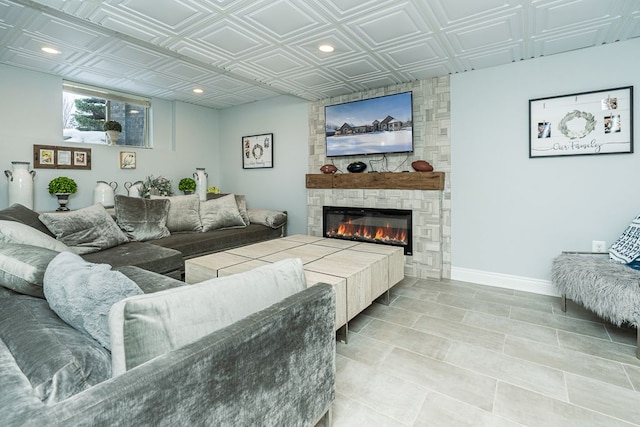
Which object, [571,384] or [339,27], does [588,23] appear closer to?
[339,27]

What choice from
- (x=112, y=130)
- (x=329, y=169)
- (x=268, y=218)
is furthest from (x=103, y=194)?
(x=329, y=169)

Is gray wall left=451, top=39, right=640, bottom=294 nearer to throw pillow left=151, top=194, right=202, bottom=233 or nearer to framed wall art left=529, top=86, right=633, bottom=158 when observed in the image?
framed wall art left=529, top=86, right=633, bottom=158

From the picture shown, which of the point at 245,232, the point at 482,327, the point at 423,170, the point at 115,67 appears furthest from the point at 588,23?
the point at 115,67

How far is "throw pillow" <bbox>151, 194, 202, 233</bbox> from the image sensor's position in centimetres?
368

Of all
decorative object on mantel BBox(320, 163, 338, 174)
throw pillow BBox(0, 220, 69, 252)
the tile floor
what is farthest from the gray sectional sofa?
decorative object on mantel BBox(320, 163, 338, 174)

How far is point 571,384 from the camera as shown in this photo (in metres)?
1.67

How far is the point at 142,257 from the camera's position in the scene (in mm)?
2631

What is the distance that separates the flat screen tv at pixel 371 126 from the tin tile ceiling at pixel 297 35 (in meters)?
0.29

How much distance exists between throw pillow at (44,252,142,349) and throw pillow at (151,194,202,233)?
2637 mm

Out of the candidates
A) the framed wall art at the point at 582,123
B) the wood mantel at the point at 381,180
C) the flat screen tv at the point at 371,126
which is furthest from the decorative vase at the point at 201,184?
the framed wall art at the point at 582,123

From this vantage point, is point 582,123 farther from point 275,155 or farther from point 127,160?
point 127,160

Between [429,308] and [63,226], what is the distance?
3118 millimetres

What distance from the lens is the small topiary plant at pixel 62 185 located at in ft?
11.7

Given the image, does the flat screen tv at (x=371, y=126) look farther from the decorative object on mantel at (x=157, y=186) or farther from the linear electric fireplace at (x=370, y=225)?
the decorative object on mantel at (x=157, y=186)
